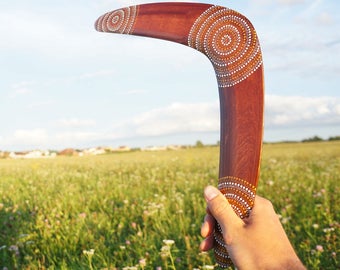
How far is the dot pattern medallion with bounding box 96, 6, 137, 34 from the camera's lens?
9.89 feet

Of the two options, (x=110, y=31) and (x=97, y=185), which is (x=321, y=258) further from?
(x=97, y=185)

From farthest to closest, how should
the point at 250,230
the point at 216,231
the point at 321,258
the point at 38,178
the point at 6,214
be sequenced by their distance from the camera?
1. the point at 38,178
2. the point at 6,214
3. the point at 321,258
4. the point at 216,231
5. the point at 250,230

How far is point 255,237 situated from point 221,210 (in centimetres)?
24

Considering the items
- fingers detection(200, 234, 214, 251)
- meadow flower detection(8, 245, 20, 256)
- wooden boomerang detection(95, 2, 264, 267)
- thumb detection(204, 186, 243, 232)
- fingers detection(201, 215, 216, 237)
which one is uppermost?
wooden boomerang detection(95, 2, 264, 267)

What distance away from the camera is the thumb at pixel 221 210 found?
248 cm

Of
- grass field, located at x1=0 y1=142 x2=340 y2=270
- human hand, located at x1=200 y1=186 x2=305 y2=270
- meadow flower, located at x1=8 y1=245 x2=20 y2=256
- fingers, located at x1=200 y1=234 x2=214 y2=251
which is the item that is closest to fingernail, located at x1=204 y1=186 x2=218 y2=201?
human hand, located at x1=200 y1=186 x2=305 y2=270

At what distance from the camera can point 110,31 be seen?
3.12m

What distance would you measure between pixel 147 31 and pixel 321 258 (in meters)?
2.65

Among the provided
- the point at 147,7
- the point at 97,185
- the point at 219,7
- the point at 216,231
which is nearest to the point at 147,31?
the point at 147,7

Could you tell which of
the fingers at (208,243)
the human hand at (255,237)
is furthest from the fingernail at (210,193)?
the fingers at (208,243)

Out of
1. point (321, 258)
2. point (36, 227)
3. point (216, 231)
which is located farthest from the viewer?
point (36, 227)

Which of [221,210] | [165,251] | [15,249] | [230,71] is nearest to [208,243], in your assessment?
[221,210]

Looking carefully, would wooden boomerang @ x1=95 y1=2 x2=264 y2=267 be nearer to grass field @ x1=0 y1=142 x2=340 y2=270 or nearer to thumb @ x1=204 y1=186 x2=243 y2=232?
thumb @ x1=204 y1=186 x2=243 y2=232

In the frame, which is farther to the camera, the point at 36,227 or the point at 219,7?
the point at 36,227
